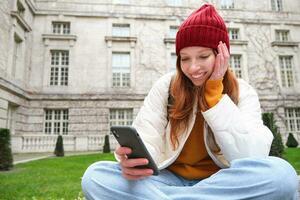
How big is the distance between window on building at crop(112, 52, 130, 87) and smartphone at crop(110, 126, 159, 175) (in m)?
16.6

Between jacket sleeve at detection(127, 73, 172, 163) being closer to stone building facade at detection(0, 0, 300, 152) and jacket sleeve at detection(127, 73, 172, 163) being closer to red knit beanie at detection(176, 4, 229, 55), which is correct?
red knit beanie at detection(176, 4, 229, 55)

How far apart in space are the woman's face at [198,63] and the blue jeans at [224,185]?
2.11 feet

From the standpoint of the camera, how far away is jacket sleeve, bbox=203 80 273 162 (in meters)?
1.69

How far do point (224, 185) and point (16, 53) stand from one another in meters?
16.8

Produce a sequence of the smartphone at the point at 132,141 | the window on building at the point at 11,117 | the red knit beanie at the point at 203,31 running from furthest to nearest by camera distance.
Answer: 1. the window on building at the point at 11,117
2. the red knit beanie at the point at 203,31
3. the smartphone at the point at 132,141

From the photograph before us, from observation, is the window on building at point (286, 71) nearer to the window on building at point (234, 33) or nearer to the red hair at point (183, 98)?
the window on building at point (234, 33)

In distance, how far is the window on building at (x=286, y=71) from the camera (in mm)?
19781

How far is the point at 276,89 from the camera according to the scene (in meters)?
19.2

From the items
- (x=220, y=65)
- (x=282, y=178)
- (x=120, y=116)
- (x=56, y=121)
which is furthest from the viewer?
(x=120, y=116)

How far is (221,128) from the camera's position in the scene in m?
1.75

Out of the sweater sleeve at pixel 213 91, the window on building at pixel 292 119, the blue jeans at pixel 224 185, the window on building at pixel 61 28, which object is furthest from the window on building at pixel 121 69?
the blue jeans at pixel 224 185

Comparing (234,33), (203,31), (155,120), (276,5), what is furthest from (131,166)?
(276,5)

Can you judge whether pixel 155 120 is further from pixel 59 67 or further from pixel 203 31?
pixel 59 67

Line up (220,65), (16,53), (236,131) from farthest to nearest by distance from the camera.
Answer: (16,53) → (220,65) → (236,131)
